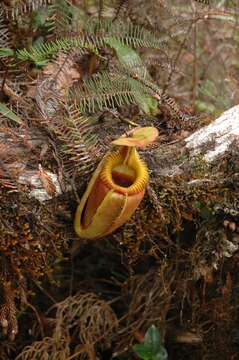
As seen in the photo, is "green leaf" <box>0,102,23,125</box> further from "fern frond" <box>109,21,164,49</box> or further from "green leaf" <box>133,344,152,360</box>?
"green leaf" <box>133,344,152,360</box>

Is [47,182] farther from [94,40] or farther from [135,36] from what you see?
[135,36]

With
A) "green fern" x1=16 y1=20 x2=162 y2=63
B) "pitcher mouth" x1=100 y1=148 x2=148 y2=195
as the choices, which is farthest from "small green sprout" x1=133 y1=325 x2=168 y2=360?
"green fern" x1=16 y1=20 x2=162 y2=63

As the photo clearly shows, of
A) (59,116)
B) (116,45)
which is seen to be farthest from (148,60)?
(59,116)

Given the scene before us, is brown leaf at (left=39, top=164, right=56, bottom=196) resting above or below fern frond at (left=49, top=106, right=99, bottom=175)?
below

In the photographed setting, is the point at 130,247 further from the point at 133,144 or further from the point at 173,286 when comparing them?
the point at 133,144

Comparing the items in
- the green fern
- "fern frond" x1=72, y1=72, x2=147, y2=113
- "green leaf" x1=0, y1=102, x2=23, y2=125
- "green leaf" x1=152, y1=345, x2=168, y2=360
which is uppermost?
the green fern

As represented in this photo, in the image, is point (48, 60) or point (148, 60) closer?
point (48, 60)

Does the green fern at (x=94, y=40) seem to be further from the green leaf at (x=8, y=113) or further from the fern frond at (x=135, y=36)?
the green leaf at (x=8, y=113)
